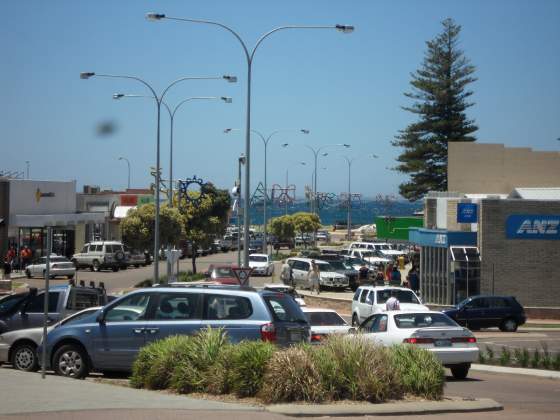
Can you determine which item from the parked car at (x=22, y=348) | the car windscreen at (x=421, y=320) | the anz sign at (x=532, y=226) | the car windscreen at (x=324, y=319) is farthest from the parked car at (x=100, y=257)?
the car windscreen at (x=421, y=320)

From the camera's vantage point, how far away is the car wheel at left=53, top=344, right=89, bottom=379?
49.6 ft

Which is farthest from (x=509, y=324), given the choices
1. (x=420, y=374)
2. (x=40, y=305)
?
(x=420, y=374)

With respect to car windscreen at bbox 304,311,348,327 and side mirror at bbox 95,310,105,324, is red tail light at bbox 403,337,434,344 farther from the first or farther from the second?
side mirror at bbox 95,310,105,324

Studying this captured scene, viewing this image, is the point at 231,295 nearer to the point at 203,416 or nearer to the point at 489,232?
the point at 203,416

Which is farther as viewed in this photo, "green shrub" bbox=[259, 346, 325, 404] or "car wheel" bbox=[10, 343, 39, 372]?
"car wheel" bbox=[10, 343, 39, 372]

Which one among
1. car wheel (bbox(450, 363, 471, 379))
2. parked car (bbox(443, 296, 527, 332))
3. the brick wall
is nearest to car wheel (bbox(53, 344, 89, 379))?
car wheel (bbox(450, 363, 471, 379))

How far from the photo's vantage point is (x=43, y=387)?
13.1 m

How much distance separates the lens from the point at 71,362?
49.9 ft

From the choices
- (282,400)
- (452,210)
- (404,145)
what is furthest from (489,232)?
(404,145)

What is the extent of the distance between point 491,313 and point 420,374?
69.7 ft

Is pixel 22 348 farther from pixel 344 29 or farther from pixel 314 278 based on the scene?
pixel 314 278

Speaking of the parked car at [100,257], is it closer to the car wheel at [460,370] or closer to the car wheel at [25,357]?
the car wheel at [25,357]

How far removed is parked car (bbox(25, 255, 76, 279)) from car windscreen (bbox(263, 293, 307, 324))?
120 ft

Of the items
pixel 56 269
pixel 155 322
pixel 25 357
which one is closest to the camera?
pixel 155 322
